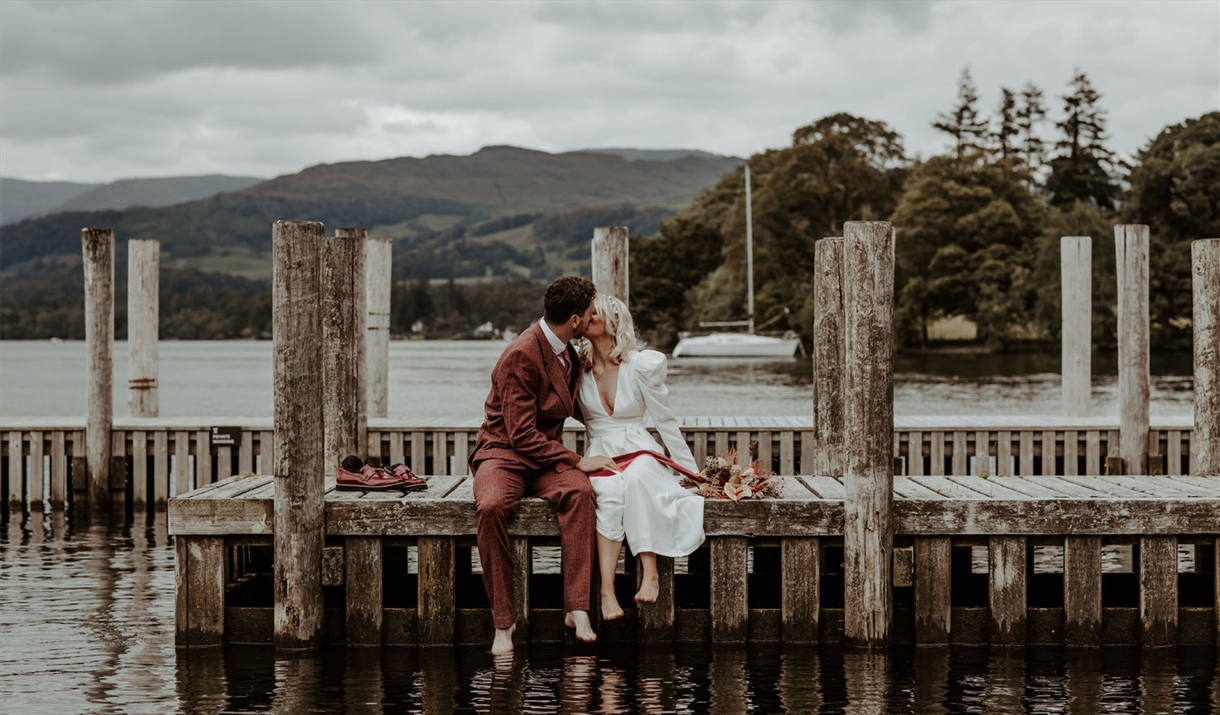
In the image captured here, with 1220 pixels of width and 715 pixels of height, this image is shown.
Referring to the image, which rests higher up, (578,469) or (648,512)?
(578,469)

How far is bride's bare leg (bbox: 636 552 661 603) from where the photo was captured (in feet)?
27.8

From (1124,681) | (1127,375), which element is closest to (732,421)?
(1127,375)

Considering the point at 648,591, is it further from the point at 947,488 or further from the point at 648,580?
the point at 947,488

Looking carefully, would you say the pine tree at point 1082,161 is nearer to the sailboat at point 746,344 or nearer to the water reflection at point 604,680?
the sailboat at point 746,344

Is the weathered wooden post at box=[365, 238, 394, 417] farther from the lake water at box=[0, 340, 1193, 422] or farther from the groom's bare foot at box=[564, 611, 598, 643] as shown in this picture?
the groom's bare foot at box=[564, 611, 598, 643]

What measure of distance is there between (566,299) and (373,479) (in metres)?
1.78

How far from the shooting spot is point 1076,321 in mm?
17328

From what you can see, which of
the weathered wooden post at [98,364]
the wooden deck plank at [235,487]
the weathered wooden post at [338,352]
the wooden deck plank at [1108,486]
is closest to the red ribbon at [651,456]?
the wooden deck plank at [235,487]

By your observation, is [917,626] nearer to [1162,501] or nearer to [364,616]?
[1162,501]

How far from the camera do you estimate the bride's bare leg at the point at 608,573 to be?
852 centimetres

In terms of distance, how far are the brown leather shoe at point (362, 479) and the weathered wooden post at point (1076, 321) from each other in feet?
35.9

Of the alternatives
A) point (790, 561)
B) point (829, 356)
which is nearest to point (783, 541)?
point (790, 561)

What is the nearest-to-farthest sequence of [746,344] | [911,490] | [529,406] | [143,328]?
[529,406]
[911,490]
[143,328]
[746,344]

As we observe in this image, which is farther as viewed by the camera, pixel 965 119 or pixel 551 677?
pixel 965 119
